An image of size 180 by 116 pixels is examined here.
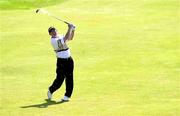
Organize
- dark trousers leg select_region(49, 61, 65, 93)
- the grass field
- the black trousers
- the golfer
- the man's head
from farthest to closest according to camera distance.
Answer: dark trousers leg select_region(49, 61, 65, 93) → the black trousers → the golfer → the man's head → the grass field

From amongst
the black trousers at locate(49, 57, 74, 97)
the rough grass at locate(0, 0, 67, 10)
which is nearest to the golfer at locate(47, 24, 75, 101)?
the black trousers at locate(49, 57, 74, 97)

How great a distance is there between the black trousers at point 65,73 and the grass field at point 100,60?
0.44 meters

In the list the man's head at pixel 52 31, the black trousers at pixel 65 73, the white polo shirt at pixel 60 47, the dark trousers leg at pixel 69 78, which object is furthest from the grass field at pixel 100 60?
the man's head at pixel 52 31

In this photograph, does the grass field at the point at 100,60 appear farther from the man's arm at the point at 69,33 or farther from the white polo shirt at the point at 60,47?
the man's arm at the point at 69,33

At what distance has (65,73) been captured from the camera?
61.4 ft

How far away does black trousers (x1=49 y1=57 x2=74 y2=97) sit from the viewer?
61.0ft

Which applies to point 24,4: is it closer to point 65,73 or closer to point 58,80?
point 58,80

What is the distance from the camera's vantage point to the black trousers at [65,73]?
61.0ft

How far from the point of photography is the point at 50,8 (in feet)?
137

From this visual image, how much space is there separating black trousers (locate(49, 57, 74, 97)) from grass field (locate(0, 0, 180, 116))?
0.44 meters

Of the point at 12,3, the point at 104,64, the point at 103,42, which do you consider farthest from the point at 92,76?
the point at 12,3

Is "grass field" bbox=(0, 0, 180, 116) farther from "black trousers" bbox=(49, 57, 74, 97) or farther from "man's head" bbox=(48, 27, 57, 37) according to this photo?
"man's head" bbox=(48, 27, 57, 37)

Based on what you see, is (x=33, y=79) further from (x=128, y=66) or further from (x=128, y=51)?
(x=128, y=51)

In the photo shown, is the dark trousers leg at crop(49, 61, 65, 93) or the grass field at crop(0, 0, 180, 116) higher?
the dark trousers leg at crop(49, 61, 65, 93)
